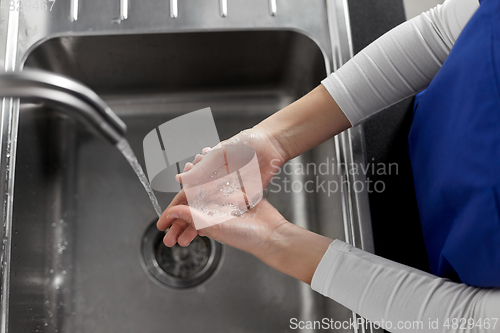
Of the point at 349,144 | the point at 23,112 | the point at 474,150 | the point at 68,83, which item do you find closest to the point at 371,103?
the point at 349,144

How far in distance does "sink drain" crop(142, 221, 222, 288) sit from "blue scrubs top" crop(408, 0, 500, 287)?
1.33 feet

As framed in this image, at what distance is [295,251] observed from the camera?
520mm

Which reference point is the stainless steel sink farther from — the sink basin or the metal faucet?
the metal faucet

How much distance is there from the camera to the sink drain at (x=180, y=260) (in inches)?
27.9

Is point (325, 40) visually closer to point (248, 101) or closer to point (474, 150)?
point (248, 101)

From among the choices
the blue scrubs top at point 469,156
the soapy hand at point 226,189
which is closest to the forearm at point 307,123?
the soapy hand at point 226,189

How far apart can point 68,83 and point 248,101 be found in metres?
0.50

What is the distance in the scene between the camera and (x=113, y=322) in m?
0.68

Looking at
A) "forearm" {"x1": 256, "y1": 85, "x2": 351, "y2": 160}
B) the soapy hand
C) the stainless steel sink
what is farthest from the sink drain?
"forearm" {"x1": 256, "y1": 85, "x2": 351, "y2": 160}

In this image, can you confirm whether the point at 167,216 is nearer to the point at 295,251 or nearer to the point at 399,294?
the point at 295,251

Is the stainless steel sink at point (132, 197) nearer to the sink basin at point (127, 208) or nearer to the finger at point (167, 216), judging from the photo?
the sink basin at point (127, 208)

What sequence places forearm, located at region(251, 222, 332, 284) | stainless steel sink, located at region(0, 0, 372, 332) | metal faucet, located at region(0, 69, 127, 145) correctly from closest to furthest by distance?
metal faucet, located at region(0, 69, 127, 145), forearm, located at region(251, 222, 332, 284), stainless steel sink, located at region(0, 0, 372, 332)

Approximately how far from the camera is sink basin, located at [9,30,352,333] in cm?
67

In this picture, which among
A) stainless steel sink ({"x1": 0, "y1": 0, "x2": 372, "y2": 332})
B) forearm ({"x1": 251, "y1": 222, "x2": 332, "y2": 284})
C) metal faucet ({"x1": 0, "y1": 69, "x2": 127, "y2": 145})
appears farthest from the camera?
stainless steel sink ({"x1": 0, "y1": 0, "x2": 372, "y2": 332})
